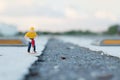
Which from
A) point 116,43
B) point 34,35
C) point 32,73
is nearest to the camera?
point 32,73

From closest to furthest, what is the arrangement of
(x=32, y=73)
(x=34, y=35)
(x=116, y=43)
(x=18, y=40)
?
(x=32, y=73)
(x=34, y=35)
(x=18, y=40)
(x=116, y=43)

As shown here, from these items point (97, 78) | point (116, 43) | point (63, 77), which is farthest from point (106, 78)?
point (116, 43)

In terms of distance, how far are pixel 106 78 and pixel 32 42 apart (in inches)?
531

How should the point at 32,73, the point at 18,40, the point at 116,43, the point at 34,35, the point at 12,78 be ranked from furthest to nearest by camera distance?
the point at 116,43, the point at 18,40, the point at 34,35, the point at 32,73, the point at 12,78

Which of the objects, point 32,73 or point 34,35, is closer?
point 32,73

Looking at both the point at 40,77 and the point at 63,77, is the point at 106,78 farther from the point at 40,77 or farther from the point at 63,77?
the point at 40,77

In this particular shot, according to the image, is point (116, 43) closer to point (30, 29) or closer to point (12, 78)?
point (30, 29)

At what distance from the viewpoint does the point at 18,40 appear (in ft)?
132

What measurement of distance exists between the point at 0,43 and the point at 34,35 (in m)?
16.7

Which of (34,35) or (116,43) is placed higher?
(34,35)

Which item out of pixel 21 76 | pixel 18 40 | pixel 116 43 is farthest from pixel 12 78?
pixel 116 43

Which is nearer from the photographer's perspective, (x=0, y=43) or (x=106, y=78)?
(x=106, y=78)

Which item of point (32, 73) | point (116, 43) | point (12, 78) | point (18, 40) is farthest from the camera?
point (116, 43)

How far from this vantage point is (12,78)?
11.2 m
